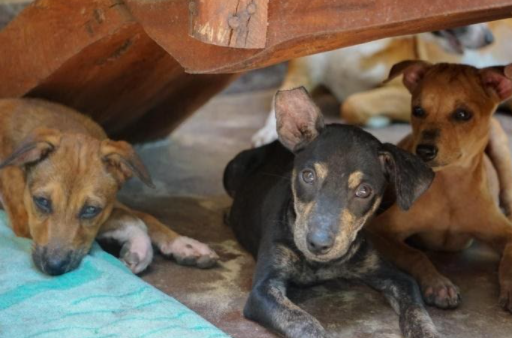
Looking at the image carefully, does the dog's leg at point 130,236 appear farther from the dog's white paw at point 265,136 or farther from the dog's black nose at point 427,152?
the dog's white paw at point 265,136

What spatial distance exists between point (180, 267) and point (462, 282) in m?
1.76

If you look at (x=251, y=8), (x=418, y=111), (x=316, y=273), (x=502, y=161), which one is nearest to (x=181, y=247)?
(x=316, y=273)

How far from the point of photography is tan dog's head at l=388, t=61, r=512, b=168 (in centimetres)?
498

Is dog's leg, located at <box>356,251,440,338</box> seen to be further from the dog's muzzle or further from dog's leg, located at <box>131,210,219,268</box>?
the dog's muzzle

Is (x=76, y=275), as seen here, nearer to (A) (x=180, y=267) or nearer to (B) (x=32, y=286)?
(B) (x=32, y=286)

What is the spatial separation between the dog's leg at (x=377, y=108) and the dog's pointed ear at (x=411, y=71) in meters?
2.83

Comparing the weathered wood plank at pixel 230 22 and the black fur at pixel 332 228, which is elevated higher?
the weathered wood plank at pixel 230 22

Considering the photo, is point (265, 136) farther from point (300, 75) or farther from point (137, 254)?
point (137, 254)

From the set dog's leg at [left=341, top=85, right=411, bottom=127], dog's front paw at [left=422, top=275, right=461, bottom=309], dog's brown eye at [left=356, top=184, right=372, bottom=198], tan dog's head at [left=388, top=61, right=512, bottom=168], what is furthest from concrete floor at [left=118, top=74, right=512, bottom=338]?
tan dog's head at [left=388, top=61, right=512, bottom=168]

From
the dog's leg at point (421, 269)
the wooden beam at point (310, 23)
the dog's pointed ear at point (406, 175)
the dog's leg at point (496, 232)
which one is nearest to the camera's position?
the wooden beam at point (310, 23)

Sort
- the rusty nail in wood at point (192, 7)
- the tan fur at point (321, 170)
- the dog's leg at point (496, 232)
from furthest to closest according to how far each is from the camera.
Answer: the dog's leg at point (496, 232) < the tan fur at point (321, 170) < the rusty nail in wood at point (192, 7)

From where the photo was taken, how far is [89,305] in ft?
13.9

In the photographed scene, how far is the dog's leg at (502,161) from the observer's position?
6.11 metres

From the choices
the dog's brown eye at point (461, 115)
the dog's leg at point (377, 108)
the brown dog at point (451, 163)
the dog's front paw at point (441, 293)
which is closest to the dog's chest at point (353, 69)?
the dog's leg at point (377, 108)
